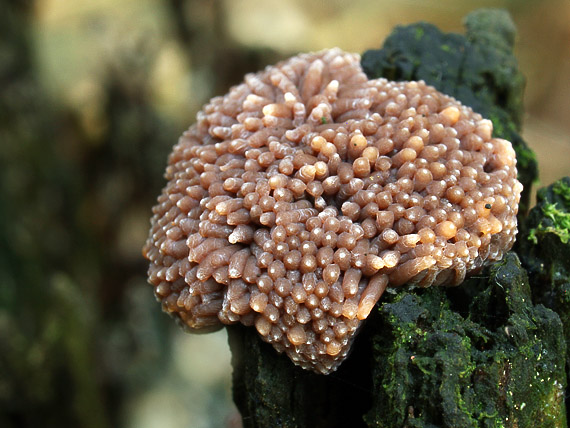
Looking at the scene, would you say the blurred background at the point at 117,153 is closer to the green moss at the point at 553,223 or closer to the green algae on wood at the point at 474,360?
the green algae on wood at the point at 474,360

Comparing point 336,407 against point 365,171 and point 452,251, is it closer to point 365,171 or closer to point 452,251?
point 452,251

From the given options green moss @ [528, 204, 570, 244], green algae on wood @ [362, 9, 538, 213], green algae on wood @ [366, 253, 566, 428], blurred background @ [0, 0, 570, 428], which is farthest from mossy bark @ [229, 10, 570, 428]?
blurred background @ [0, 0, 570, 428]

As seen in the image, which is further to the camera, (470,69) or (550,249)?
(470,69)

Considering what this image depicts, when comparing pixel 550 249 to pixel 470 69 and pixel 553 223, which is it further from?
pixel 470 69

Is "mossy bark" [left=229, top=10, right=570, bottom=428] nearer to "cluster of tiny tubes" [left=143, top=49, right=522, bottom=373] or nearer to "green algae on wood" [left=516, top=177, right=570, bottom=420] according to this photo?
"green algae on wood" [left=516, top=177, right=570, bottom=420]

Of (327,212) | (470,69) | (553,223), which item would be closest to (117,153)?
(470,69)

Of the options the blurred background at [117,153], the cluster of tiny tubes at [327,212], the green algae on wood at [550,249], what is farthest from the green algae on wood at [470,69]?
the blurred background at [117,153]
